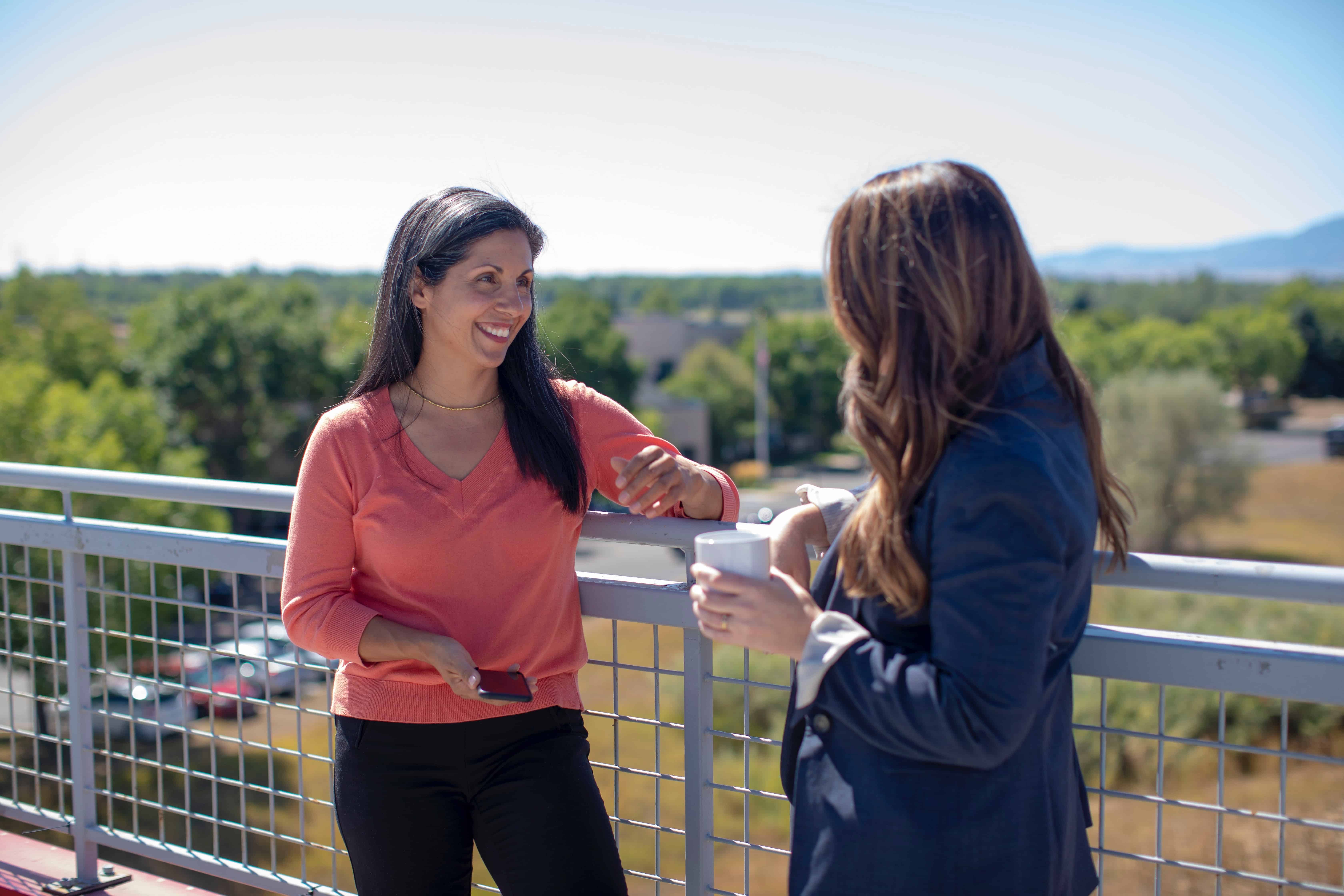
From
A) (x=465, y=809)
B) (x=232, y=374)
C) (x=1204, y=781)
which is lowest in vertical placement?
(x=1204, y=781)

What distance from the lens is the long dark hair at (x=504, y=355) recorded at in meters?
2.18

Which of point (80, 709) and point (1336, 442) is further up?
point (80, 709)

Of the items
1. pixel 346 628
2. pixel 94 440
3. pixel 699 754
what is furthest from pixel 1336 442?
pixel 346 628

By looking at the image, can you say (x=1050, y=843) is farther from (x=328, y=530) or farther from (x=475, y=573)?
(x=328, y=530)

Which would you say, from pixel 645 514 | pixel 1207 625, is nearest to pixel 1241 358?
pixel 1207 625

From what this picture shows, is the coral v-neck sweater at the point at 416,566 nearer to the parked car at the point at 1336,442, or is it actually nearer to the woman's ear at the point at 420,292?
the woman's ear at the point at 420,292

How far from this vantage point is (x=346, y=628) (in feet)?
6.58

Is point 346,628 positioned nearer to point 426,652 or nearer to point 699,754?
point 426,652

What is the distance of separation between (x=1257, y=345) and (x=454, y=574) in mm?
101368

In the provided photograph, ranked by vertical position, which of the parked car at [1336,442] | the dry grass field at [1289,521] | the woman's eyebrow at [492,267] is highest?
the woman's eyebrow at [492,267]

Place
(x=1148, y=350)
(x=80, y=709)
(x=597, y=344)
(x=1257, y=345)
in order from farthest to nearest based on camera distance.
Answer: (x=1257, y=345) < (x=1148, y=350) < (x=597, y=344) < (x=80, y=709)

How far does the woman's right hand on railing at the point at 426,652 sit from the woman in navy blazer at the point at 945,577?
2.25 ft

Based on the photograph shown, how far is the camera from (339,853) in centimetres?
264

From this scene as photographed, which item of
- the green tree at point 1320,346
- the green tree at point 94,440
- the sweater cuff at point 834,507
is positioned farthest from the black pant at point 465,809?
the green tree at point 1320,346
